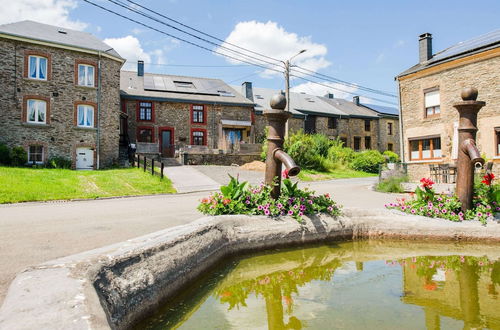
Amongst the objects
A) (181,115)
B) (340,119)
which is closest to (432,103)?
(340,119)

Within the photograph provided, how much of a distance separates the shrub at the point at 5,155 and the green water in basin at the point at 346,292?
19224mm

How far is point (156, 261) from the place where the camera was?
288 centimetres

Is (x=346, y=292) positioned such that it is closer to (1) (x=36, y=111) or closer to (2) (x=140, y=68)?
(1) (x=36, y=111)

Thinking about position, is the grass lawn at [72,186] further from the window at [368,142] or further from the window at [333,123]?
the window at [368,142]

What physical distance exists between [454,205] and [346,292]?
10.4 ft

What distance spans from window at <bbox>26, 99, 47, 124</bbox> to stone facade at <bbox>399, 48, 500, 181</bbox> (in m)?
21.9

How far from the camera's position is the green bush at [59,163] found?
19.9 m

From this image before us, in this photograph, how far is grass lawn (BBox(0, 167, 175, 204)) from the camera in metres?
11.1

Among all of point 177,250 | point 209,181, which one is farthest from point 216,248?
point 209,181

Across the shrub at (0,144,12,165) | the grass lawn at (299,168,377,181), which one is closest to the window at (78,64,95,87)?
the shrub at (0,144,12,165)

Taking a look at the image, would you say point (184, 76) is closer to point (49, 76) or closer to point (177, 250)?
point (49, 76)

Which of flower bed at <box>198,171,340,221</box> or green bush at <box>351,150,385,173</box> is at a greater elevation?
green bush at <box>351,150,385,173</box>

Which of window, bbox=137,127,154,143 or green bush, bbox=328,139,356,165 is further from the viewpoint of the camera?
window, bbox=137,127,154,143

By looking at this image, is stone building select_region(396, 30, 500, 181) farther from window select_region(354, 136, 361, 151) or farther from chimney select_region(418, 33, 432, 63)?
window select_region(354, 136, 361, 151)
